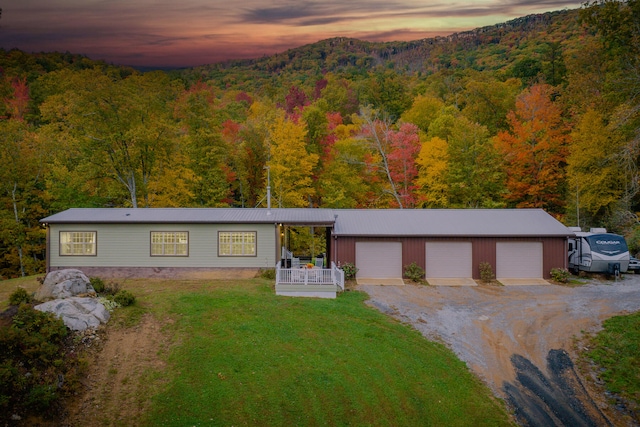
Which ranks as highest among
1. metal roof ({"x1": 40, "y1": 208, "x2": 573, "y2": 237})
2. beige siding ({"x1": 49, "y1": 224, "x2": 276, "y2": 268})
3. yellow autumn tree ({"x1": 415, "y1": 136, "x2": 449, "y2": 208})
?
yellow autumn tree ({"x1": 415, "y1": 136, "x2": 449, "y2": 208})

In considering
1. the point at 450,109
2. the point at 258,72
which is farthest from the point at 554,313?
the point at 258,72

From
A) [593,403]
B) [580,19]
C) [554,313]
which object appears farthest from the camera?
[580,19]

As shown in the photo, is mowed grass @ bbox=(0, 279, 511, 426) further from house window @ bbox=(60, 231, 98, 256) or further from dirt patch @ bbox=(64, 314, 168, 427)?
house window @ bbox=(60, 231, 98, 256)

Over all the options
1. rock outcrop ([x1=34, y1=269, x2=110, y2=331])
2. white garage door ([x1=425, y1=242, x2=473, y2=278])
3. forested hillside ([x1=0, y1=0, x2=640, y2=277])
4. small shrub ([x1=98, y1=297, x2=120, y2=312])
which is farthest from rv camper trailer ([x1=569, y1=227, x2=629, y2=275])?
rock outcrop ([x1=34, y1=269, x2=110, y2=331])

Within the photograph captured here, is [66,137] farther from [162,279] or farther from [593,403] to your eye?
[593,403]

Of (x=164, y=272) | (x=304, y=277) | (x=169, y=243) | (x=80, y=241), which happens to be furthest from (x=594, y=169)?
(x=80, y=241)

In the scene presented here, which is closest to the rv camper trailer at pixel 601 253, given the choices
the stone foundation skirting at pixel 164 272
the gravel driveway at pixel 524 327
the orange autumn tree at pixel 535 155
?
the gravel driveway at pixel 524 327

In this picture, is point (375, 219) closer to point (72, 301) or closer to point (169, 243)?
point (169, 243)
